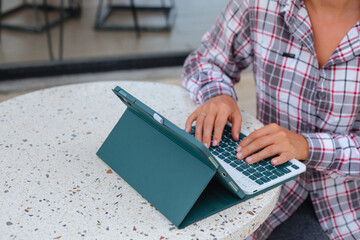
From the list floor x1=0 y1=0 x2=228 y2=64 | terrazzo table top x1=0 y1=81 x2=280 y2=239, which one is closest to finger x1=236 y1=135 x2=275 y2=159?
terrazzo table top x1=0 y1=81 x2=280 y2=239

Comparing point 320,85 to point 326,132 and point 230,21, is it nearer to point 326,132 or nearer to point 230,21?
point 326,132

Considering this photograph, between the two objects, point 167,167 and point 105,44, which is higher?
point 167,167

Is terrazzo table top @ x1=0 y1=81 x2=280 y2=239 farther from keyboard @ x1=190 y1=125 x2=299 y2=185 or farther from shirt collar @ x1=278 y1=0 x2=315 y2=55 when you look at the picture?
shirt collar @ x1=278 y1=0 x2=315 y2=55

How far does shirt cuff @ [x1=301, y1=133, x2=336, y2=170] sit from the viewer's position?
1087mm

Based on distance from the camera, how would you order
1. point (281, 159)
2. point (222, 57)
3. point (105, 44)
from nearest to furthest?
point (281, 159), point (222, 57), point (105, 44)

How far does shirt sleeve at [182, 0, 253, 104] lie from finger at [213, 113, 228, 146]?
5.4 inches

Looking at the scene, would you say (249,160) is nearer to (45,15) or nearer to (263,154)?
(263,154)

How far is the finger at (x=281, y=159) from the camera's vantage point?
0.97m

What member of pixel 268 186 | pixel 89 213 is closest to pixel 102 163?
pixel 89 213

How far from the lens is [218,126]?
1089 mm

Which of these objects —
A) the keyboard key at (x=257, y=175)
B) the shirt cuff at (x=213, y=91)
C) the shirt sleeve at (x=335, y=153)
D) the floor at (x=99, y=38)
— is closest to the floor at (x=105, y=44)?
the floor at (x=99, y=38)

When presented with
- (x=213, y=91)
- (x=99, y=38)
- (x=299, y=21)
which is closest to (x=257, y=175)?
(x=213, y=91)

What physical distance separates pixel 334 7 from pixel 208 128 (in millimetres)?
476

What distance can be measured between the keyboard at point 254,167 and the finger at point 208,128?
20mm
